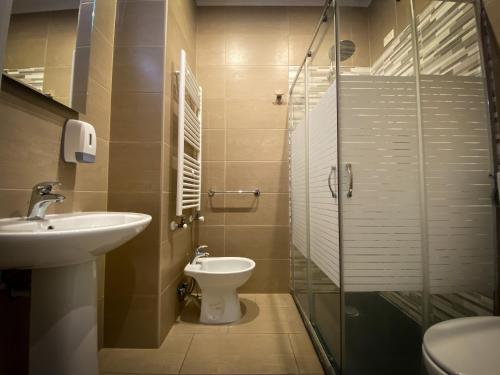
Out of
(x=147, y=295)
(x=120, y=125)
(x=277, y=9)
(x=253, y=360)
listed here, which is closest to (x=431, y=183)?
(x=253, y=360)

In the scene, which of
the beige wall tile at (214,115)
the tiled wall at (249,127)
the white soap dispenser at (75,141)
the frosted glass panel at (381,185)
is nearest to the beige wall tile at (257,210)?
the tiled wall at (249,127)

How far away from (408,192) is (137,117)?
→ 1.56 meters

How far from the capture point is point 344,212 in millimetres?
1075

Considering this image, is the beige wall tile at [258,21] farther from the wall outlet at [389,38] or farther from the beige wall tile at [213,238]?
the beige wall tile at [213,238]

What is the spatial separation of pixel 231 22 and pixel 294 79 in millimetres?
848

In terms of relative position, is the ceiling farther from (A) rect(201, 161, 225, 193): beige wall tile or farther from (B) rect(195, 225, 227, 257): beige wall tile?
(B) rect(195, 225, 227, 257): beige wall tile

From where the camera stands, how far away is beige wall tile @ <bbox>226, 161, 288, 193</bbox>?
2.13 m

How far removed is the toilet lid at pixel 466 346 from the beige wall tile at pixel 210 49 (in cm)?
240

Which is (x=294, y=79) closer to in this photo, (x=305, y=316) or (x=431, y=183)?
(x=431, y=183)

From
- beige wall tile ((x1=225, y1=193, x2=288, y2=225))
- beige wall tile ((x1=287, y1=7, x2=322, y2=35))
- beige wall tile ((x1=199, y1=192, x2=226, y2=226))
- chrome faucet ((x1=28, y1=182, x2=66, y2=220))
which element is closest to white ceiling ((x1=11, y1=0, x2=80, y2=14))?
chrome faucet ((x1=28, y1=182, x2=66, y2=220))

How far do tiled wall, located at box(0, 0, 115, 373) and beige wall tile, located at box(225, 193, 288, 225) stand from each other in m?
1.05

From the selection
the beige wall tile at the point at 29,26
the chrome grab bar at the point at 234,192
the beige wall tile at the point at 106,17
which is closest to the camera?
the beige wall tile at the point at 29,26

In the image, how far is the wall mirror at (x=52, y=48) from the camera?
889 mm

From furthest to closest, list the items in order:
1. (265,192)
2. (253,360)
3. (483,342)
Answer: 1. (265,192)
2. (253,360)
3. (483,342)
